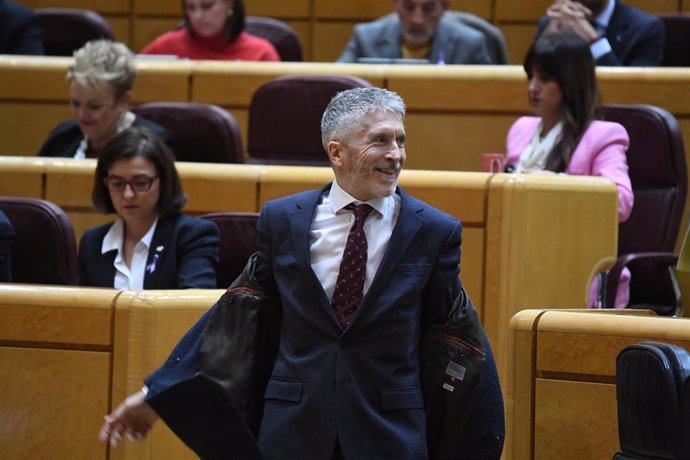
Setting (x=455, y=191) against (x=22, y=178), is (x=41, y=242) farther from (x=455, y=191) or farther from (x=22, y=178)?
(x=455, y=191)

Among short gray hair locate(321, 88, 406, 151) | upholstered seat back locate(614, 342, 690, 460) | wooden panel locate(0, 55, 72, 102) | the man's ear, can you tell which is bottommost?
upholstered seat back locate(614, 342, 690, 460)

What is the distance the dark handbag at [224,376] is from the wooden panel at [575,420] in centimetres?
57

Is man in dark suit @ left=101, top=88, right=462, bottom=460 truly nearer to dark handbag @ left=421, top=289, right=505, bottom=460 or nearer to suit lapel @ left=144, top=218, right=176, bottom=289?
dark handbag @ left=421, top=289, right=505, bottom=460

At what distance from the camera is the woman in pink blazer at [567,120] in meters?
3.71

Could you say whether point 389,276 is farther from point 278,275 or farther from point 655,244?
point 655,244

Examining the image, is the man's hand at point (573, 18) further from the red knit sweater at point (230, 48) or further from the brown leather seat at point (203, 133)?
the brown leather seat at point (203, 133)

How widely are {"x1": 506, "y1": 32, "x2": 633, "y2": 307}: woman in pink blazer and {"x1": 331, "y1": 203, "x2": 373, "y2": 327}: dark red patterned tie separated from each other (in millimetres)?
1571

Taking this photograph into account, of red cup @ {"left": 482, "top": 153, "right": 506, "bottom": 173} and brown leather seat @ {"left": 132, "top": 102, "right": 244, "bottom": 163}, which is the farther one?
brown leather seat @ {"left": 132, "top": 102, "right": 244, "bottom": 163}

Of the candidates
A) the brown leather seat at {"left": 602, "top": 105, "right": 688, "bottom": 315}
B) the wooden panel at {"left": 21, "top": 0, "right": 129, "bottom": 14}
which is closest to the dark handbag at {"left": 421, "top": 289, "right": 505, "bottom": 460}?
the brown leather seat at {"left": 602, "top": 105, "right": 688, "bottom": 315}

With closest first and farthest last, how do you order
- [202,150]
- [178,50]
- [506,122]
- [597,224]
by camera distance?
[597,224], [202,150], [506,122], [178,50]

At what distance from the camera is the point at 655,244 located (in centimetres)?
378

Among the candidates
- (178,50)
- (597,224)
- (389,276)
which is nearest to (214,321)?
(389,276)

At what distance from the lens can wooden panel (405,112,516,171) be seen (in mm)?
4441

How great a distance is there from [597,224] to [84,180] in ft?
4.73
